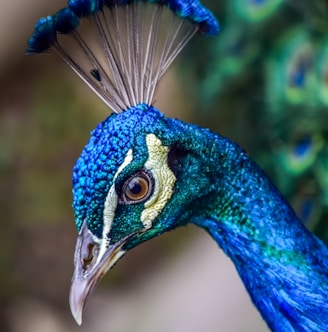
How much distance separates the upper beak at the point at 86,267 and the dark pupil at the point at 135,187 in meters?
0.08

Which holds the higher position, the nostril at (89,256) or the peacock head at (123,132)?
the peacock head at (123,132)

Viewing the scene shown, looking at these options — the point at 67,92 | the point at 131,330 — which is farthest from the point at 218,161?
the point at 67,92

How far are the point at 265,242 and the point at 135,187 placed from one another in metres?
0.29

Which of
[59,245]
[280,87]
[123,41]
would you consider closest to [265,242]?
[123,41]

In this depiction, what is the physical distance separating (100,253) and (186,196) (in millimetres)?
175

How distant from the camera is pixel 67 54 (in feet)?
3.84

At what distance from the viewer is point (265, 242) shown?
1.25 m

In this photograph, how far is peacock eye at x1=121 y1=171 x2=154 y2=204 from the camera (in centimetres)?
108

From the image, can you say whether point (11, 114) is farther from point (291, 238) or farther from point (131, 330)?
point (291, 238)

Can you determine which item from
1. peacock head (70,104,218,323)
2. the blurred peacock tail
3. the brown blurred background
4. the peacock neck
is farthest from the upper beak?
the brown blurred background

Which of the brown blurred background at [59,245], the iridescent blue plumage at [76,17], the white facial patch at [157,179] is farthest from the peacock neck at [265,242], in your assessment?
the brown blurred background at [59,245]

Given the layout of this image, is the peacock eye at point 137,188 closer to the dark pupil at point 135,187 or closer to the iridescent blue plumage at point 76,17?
the dark pupil at point 135,187

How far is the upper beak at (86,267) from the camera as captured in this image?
Result: 1100 millimetres

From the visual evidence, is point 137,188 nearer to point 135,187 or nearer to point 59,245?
point 135,187
